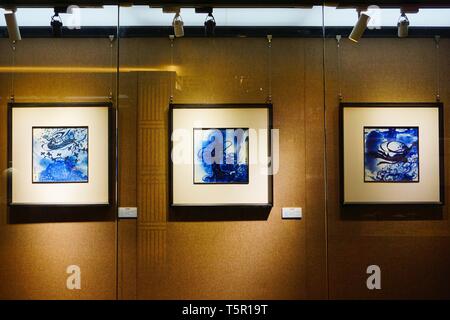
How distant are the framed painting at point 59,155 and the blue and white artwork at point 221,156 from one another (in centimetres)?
72

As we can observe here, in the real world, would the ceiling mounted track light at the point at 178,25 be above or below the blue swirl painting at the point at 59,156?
above

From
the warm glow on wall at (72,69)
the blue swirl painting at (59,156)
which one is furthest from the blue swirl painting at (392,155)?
the blue swirl painting at (59,156)

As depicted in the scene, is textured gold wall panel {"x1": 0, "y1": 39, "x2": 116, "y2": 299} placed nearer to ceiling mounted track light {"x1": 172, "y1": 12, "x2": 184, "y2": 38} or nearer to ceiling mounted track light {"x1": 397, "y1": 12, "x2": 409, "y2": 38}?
ceiling mounted track light {"x1": 172, "y1": 12, "x2": 184, "y2": 38}

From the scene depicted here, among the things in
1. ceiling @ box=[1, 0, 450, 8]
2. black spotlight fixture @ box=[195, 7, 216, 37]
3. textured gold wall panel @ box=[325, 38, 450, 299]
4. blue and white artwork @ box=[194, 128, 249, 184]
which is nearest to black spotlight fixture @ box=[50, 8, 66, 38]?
ceiling @ box=[1, 0, 450, 8]

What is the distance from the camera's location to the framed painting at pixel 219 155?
2.93m

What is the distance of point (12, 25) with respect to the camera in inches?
113

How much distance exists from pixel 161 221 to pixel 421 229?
6.82ft

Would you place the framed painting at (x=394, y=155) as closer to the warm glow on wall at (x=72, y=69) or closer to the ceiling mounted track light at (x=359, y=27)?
the ceiling mounted track light at (x=359, y=27)

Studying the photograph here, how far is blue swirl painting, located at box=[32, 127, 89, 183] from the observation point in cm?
296

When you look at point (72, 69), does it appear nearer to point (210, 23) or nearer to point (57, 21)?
point (57, 21)

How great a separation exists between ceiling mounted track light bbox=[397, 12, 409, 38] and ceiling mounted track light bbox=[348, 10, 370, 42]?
0.80 ft

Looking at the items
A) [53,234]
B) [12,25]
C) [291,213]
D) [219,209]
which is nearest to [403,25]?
[291,213]

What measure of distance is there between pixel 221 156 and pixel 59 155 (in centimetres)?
128

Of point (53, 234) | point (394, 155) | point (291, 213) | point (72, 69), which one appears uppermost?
point (72, 69)
